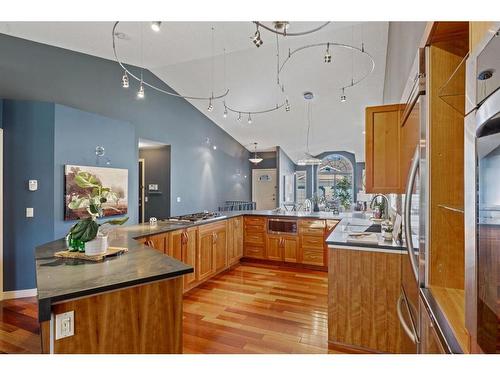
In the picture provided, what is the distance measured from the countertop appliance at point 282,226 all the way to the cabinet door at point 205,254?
3.78 ft

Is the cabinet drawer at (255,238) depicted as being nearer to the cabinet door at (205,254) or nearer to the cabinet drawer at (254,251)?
the cabinet drawer at (254,251)

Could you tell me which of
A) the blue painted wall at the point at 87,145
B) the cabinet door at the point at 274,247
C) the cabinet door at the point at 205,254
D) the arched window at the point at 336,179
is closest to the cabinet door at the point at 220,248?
the cabinet door at the point at 205,254

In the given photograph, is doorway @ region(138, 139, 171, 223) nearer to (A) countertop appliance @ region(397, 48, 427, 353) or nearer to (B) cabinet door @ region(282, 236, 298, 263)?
(B) cabinet door @ region(282, 236, 298, 263)

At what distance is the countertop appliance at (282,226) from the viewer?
4.54 m

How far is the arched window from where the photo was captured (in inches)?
442

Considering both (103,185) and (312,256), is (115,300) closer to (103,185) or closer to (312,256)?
(103,185)

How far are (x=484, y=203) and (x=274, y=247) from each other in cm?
412

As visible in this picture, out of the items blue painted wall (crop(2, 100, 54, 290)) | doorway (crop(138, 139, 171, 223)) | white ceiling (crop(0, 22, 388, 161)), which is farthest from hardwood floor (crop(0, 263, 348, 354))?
white ceiling (crop(0, 22, 388, 161))

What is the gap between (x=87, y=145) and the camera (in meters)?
4.04

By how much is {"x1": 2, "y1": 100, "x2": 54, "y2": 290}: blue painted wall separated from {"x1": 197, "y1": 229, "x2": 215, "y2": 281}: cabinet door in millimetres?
1919

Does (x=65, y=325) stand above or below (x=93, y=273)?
below

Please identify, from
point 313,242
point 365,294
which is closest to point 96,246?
point 365,294

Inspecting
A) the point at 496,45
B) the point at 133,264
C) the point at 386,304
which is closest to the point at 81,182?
the point at 133,264
